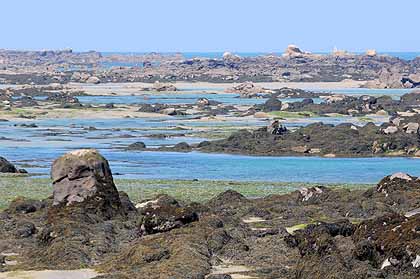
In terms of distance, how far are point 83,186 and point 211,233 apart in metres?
5.58

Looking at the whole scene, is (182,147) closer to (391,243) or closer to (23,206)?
→ (23,206)

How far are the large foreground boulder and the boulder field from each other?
0.03 meters

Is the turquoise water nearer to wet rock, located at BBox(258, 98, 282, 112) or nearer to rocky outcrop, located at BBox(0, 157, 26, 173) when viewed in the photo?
rocky outcrop, located at BBox(0, 157, 26, 173)

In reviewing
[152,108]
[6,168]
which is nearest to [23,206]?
[6,168]

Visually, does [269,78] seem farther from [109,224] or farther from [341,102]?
[109,224]

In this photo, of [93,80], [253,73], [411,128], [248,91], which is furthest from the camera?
[253,73]

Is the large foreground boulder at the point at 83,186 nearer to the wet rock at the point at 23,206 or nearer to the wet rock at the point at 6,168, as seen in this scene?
the wet rock at the point at 23,206

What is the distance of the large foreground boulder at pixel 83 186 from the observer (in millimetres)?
26422

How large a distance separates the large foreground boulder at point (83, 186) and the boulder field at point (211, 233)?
3 cm

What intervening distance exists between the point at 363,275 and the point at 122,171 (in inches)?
1119

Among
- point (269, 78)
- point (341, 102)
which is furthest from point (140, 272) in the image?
point (269, 78)

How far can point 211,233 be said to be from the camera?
73.5 feet

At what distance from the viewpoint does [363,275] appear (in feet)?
56.0

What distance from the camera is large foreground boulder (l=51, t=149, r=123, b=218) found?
2642cm
